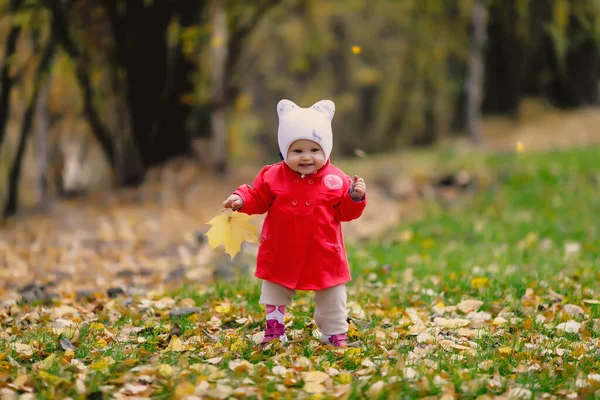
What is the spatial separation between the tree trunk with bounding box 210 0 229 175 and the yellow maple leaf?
24.3 ft

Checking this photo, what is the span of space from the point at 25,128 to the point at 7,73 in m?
0.89

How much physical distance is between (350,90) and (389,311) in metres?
16.3

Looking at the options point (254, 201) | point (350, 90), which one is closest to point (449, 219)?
point (254, 201)

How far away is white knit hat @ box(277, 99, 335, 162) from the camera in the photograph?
3.76 meters

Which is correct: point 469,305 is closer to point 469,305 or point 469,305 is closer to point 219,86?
point 469,305

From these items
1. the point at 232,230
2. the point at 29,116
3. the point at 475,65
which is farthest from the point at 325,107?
the point at 475,65

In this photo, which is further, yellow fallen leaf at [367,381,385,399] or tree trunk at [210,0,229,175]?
tree trunk at [210,0,229,175]

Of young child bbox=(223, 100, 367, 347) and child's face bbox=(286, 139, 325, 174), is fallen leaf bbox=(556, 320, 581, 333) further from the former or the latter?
child's face bbox=(286, 139, 325, 174)

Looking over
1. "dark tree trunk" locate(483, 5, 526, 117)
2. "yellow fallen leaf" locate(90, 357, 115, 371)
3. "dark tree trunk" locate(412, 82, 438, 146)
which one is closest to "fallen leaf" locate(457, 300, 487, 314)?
"yellow fallen leaf" locate(90, 357, 115, 371)

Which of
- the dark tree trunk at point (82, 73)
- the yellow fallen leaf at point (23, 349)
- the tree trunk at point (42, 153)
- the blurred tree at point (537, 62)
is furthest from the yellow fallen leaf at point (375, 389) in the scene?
the blurred tree at point (537, 62)

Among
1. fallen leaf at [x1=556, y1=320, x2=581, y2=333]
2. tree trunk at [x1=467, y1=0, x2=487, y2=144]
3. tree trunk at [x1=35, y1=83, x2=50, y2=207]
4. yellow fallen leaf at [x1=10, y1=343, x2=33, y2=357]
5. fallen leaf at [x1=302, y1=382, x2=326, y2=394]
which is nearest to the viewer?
fallen leaf at [x1=302, y1=382, x2=326, y2=394]

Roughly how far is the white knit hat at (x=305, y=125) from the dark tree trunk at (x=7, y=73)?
637cm

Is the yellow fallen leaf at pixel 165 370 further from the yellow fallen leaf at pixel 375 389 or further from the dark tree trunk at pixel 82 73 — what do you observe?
the dark tree trunk at pixel 82 73

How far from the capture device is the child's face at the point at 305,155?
378 cm
